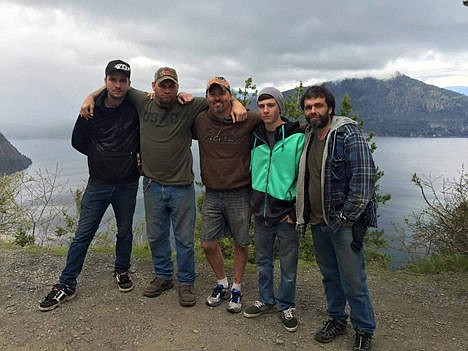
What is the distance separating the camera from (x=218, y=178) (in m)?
3.82

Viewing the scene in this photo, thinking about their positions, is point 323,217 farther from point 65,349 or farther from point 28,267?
point 28,267

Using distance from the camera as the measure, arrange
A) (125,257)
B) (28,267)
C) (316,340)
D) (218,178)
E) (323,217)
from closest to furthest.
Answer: (323,217)
(316,340)
(218,178)
(125,257)
(28,267)

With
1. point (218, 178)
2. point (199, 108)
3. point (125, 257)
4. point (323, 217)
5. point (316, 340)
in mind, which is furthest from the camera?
point (125, 257)

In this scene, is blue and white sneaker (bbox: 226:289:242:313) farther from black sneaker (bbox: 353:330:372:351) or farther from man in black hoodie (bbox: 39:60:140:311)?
man in black hoodie (bbox: 39:60:140:311)

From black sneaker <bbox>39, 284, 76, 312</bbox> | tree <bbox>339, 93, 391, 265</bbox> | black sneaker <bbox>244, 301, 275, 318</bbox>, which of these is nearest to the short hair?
black sneaker <bbox>244, 301, 275, 318</bbox>

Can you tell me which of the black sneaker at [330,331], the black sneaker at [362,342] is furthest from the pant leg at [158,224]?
the black sneaker at [362,342]

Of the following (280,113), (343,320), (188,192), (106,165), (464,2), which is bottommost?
(343,320)

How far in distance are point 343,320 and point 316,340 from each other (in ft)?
1.14

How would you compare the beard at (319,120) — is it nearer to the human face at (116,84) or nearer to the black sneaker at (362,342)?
the black sneaker at (362,342)

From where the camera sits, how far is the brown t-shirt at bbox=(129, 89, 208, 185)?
13.0ft

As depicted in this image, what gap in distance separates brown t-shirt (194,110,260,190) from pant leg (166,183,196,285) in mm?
388

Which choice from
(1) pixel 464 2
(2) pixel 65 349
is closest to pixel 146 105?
(2) pixel 65 349

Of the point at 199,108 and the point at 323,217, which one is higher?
the point at 199,108

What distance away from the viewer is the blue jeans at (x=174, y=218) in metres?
4.08
